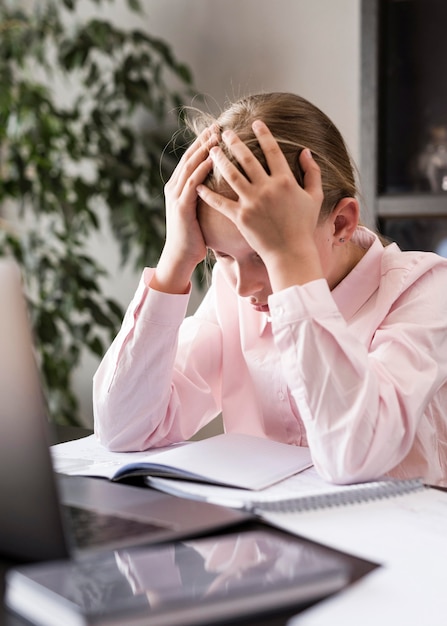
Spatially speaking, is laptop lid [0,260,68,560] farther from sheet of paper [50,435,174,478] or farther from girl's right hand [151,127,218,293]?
girl's right hand [151,127,218,293]

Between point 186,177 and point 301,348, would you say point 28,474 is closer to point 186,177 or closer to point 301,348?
point 301,348

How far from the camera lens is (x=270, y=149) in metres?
1.03

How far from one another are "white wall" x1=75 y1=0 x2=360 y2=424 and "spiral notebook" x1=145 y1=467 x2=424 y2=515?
5.13ft

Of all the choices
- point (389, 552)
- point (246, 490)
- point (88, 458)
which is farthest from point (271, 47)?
point (389, 552)

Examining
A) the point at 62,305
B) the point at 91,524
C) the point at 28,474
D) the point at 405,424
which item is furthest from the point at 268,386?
the point at 62,305

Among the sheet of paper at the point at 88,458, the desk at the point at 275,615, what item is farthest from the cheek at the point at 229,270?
the desk at the point at 275,615

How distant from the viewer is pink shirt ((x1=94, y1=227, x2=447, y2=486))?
0.93m

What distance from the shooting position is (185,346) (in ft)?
4.31

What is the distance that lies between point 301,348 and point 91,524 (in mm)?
312

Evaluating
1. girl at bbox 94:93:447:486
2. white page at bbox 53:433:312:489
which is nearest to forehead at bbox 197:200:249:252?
girl at bbox 94:93:447:486

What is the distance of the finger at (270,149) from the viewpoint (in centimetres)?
102

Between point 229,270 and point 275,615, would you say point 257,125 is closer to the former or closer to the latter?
point 229,270

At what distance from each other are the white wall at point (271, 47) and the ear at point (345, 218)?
1211mm

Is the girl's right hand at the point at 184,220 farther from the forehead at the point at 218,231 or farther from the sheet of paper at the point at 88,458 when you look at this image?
the sheet of paper at the point at 88,458
